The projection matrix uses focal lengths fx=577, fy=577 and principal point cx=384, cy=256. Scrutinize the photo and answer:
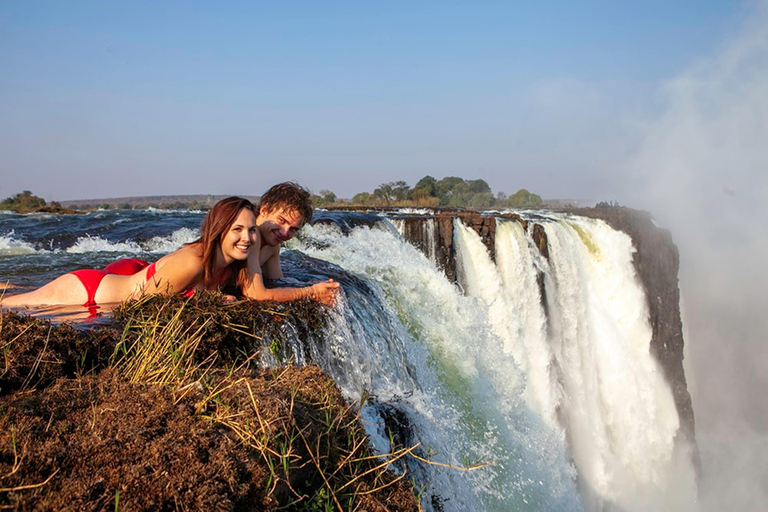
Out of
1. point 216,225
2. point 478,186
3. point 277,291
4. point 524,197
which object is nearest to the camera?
point 216,225

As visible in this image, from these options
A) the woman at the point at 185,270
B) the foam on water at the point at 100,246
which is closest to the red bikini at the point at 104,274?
the woman at the point at 185,270

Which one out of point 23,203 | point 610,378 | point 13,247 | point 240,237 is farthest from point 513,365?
point 23,203

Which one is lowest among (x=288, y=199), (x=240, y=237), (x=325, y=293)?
(x=325, y=293)

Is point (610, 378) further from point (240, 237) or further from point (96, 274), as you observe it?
point (96, 274)

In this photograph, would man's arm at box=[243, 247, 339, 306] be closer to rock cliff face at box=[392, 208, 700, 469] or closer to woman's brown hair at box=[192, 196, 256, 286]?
woman's brown hair at box=[192, 196, 256, 286]

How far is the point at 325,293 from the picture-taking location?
4.49 metres

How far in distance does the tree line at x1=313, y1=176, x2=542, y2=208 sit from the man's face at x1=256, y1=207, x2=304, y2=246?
68.7ft

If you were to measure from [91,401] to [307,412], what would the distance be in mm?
828

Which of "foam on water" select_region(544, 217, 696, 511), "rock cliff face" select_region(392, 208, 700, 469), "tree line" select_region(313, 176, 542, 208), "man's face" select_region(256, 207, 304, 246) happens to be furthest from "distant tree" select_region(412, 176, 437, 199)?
"man's face" select_region(256, 207, 304, 246)

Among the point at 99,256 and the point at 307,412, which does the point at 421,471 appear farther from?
the point at 99,256

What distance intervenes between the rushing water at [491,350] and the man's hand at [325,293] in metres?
0.11

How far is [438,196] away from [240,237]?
42.3 meters

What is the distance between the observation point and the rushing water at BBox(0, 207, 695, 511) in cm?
443

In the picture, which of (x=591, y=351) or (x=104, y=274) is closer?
(x=104, y=274)
